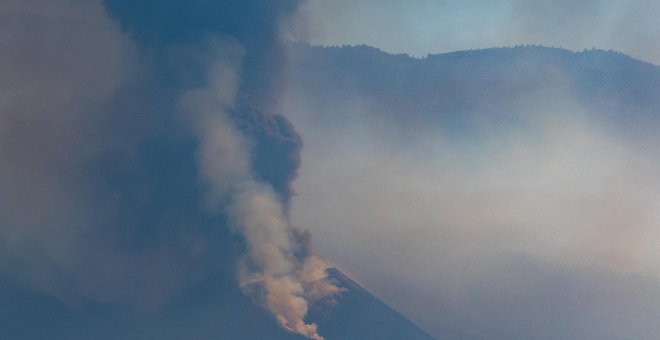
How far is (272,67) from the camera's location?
59.3 ft

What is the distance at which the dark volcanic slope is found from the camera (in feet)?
57.7

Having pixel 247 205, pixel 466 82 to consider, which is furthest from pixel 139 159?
pixel 466 82

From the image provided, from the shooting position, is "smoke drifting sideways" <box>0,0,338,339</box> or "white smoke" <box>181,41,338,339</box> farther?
"white smoke" <box>181,41,338,339</box>

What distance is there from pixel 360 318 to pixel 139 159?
5.35 meters

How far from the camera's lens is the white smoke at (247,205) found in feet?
56.9

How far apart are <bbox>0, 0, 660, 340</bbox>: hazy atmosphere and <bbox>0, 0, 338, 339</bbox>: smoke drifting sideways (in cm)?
4

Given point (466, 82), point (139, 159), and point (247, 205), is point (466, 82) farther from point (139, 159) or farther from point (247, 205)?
point (139, 159)

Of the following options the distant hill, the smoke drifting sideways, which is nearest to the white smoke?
the smoke drifting sideways

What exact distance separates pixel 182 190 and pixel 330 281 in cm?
341

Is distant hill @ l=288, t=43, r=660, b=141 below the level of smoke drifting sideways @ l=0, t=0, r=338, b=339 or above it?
above

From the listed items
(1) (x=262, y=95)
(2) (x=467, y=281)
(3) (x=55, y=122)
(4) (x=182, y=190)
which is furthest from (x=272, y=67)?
(2) (x=467, y=281)

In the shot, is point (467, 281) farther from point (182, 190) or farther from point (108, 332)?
point (108, 332)

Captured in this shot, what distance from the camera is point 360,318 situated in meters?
17.7

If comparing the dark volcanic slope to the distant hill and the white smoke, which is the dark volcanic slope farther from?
the distant hill
